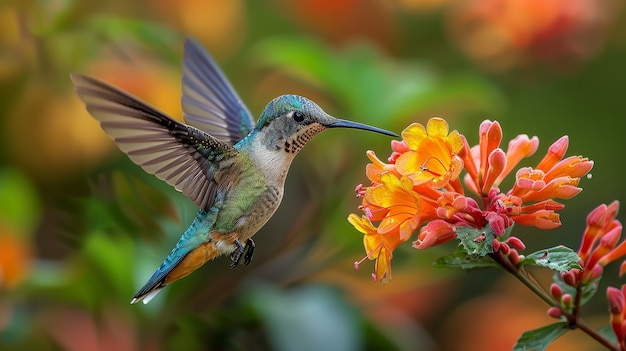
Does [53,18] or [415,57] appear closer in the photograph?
[53,18]

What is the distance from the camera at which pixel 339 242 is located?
2740mm

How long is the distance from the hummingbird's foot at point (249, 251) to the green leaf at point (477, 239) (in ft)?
2.01

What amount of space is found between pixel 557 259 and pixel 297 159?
6.52 feet

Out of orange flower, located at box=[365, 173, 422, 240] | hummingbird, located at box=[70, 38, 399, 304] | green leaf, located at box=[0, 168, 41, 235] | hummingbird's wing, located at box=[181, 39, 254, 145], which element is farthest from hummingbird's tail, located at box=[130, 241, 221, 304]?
green leaf, located at box=[0, 168, 41, 235]

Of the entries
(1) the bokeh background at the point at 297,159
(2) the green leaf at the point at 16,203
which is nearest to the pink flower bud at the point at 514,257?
(1) the bokeh background at the point at 297,159

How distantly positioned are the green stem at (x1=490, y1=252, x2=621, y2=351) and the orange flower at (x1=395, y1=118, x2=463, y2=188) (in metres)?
0.15

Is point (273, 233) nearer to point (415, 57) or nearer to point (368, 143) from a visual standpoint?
point (368, 143)

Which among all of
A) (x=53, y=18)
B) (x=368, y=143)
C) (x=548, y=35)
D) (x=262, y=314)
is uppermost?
(x=53, y=18)

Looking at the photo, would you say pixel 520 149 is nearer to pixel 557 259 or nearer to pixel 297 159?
pixel 557 259

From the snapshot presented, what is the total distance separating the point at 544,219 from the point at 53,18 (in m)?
1.54

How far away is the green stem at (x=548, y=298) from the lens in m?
1.31

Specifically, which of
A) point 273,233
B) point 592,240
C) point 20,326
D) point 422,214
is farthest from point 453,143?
point 273,233

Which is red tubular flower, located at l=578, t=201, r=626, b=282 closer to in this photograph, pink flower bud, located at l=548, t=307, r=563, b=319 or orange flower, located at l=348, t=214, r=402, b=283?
pink flower bud, located at l=548, t=307, r=563, b=319

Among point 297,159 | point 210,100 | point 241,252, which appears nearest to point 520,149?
point 241,252
